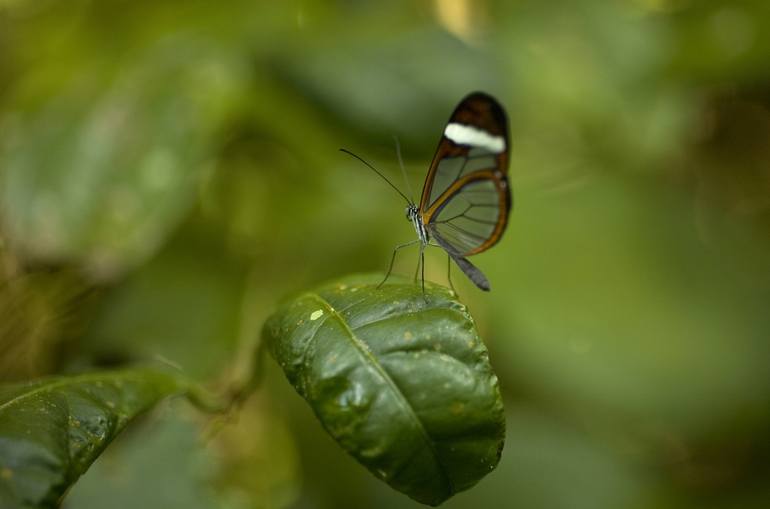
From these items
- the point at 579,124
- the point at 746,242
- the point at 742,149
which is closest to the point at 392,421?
the point at 579,124

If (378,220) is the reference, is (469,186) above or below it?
above

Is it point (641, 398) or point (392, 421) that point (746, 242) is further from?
point (392, 421)

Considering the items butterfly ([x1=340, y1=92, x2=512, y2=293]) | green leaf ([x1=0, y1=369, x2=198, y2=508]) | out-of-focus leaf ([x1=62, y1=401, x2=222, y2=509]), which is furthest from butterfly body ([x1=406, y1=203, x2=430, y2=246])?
out-of-focus leaf ([x1=62, y1=401, x2=222, y2=509])

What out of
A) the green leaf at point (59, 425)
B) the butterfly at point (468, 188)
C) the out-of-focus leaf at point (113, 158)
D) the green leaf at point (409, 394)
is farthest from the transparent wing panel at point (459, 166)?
the out-of-focus leaf at point (113, 158)

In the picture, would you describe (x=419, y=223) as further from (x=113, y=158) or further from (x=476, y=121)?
(x=113, y=158)

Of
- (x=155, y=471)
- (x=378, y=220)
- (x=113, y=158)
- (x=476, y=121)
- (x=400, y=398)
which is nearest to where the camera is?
(x=400, y=398)

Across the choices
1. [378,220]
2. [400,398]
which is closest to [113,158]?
[378,220]
